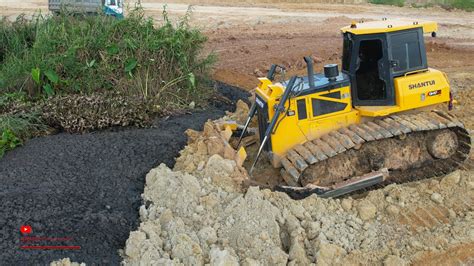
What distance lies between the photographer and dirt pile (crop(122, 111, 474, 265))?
20.4ft

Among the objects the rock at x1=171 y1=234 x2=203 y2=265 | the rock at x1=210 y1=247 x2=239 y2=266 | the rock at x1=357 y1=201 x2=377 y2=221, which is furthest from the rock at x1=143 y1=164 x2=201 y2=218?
the rock at x1=357 y1=201 x2=377 y2=221

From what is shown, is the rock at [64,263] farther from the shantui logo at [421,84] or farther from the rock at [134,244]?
the shantui logo at [421,84]

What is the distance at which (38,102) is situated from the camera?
9.79 m

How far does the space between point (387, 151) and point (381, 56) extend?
1.33 m

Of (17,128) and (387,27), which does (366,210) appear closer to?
(387,27)

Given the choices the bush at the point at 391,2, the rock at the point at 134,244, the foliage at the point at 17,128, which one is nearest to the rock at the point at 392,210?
the rock at the point at 134,244

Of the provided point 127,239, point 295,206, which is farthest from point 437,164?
point 127,239

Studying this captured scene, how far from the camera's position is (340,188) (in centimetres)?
752

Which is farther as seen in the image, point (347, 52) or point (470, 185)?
point (347, 52)

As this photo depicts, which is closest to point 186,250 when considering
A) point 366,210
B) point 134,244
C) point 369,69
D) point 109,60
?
point 134,244

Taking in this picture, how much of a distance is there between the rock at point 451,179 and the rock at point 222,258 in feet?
10.6

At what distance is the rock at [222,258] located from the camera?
5.85m

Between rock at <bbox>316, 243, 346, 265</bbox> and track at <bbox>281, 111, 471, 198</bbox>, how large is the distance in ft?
4.80

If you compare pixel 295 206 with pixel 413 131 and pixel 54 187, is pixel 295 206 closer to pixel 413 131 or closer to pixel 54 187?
pixel 413 131
